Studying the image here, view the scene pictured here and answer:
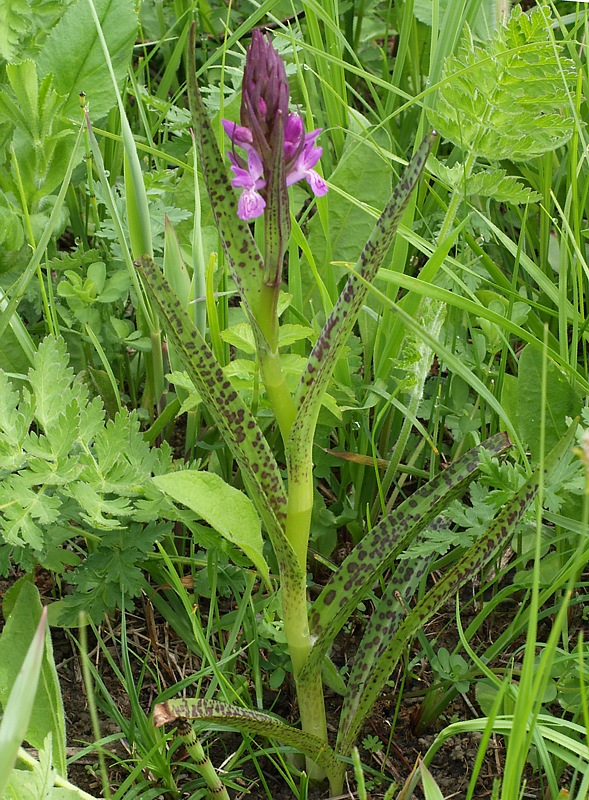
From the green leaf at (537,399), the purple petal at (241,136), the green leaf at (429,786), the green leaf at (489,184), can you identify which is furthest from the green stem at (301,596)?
the green leaf at (489,184)

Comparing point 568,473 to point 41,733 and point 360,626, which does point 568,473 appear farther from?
point 41,733

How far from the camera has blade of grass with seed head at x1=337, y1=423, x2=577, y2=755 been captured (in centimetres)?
139

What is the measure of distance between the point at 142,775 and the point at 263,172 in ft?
3.65

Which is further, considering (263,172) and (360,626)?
(360,626)

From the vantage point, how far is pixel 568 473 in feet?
4.93

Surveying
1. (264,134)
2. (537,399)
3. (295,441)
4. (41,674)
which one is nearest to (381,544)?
(295,441)

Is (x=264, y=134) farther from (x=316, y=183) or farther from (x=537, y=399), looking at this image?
(x=537, y=399)

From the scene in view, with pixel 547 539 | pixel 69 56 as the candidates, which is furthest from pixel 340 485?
pixel 69 56

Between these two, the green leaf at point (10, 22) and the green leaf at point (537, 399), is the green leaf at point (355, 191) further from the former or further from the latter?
the green leaf at point (10, 22)

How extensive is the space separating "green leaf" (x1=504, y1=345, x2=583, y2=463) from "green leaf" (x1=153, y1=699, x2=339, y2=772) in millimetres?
689

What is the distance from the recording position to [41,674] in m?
1.43

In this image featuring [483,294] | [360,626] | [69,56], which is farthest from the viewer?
[69,56]

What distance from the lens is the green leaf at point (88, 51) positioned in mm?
2098

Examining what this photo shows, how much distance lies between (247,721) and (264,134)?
88cm
